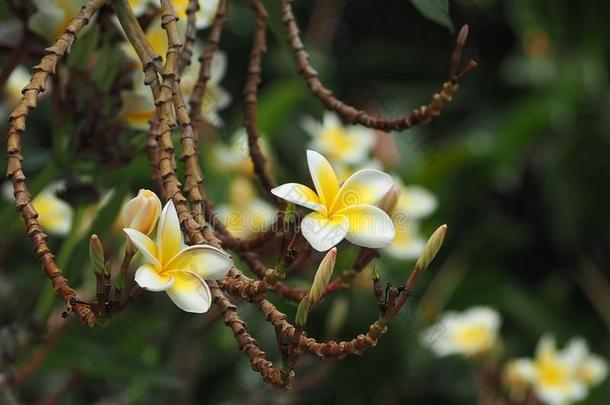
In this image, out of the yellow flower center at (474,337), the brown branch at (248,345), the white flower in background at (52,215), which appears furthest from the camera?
the yellow flower center at (474,337)

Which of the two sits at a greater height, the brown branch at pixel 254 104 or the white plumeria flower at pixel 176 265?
the brown branch at pixel 254 104

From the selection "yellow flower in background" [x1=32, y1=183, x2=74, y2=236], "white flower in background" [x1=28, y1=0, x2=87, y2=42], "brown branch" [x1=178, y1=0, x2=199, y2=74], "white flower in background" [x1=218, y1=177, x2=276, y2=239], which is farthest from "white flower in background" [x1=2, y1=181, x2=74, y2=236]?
"brown branch" [x1=178, y1=0, x2=199, y2=74]

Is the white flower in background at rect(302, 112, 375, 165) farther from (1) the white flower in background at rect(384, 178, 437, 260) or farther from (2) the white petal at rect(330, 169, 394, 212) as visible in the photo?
(2) the white petal at rect(330, 169, 394, 212)

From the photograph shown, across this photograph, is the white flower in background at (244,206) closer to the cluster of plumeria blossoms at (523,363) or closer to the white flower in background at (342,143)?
the white flower in background at (342,143)

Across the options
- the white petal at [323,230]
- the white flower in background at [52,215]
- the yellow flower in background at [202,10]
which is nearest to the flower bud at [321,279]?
the white petal at [323,230]

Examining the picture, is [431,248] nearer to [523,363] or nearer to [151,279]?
[151,279]

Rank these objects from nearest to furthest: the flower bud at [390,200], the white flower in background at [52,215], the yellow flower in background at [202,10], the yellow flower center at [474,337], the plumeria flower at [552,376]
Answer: the flower bud at [390,200] < the yellow flower in background at [202,10] < the white flower in background at [52,215] < the plumeria flower at [552,376] < the yellow flower center at [474,337]

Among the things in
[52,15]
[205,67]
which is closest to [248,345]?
[205,67]
